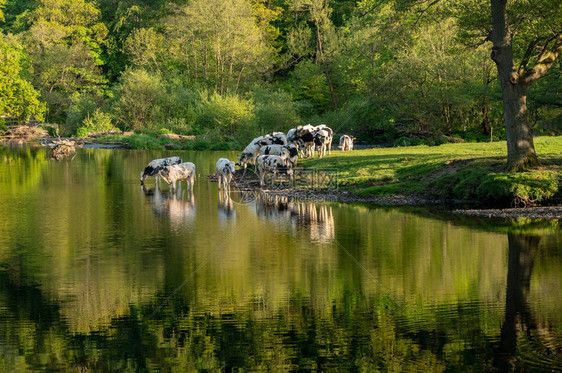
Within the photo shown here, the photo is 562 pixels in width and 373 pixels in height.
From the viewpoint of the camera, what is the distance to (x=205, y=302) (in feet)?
37.3

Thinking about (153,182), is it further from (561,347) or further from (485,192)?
(561,347)

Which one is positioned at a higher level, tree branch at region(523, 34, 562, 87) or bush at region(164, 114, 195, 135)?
bush at region(164, 114, 195, 135)

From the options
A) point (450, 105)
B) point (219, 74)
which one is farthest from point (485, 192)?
point (219, 74)

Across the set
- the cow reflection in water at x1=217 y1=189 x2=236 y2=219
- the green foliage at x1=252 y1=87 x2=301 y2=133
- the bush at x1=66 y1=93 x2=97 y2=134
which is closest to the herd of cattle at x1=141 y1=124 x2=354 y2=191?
the cow reflection in water at x1=217 y1=189 x2=236 y2=219

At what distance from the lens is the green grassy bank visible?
22172mm

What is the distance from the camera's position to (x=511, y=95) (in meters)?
23.5

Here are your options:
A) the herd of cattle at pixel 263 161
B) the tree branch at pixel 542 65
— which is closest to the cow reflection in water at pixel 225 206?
the herd of cattle at pixel 263 161

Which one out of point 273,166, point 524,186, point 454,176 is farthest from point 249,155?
point 524,186

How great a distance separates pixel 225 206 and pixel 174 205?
1.87m

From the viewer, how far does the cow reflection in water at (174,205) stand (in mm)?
21225

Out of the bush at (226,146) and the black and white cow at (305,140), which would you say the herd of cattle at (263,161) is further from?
the bush at (226,146)

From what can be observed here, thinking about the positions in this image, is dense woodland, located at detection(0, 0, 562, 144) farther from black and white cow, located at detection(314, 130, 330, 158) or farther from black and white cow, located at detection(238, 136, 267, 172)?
black and white cow, located at detection(238, 136, 267, 172)

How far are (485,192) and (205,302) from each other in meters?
14.5

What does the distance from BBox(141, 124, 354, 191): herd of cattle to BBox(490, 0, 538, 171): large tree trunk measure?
31.4 feet
